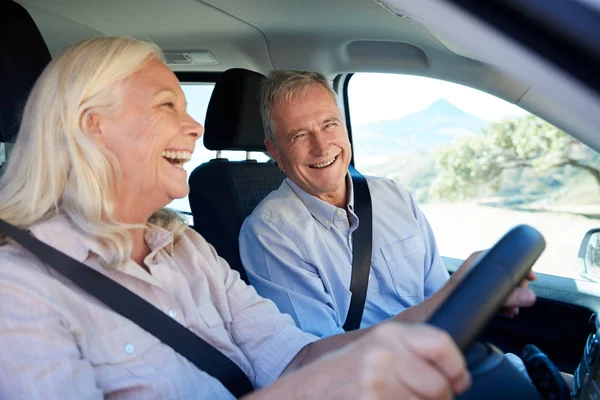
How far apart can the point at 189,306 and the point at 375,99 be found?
1761 millimetres

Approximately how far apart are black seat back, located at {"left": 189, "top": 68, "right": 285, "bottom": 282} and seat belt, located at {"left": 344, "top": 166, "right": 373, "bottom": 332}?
520 millimetres

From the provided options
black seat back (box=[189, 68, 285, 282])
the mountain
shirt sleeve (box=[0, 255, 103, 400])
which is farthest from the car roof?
shirt sleeve (box=[0, 255, 103, 400])

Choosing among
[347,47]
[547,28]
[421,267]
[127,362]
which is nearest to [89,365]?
[127,362]

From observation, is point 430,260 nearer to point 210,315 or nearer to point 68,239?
point 210,315

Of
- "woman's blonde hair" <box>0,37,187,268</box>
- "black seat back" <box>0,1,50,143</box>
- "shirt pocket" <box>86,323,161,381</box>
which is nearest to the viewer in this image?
"shirt pocket" <box>86,323,161,381</box>

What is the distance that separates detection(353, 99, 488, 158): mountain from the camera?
2.99 metres

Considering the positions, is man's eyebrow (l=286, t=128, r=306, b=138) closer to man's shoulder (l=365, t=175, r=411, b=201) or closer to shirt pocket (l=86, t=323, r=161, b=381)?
man's shoulder (l=365, t=175, r=411, b=201)

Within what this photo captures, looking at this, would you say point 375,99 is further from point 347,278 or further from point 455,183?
point 347,278

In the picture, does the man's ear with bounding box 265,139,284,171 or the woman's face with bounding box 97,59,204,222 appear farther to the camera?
the man's ear with bounding box 265,139,284,171

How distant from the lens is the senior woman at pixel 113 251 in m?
1.21

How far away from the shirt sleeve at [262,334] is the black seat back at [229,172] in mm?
806

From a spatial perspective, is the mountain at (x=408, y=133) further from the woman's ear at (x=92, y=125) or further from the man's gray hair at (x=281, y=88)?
the woman's ear at (x=92, y=125)

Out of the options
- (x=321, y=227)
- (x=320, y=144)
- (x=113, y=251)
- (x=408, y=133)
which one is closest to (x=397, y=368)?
(x=113, y=251)

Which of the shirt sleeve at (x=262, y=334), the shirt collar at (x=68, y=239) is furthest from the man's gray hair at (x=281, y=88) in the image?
the shirt collar at (x=68, y=239)
